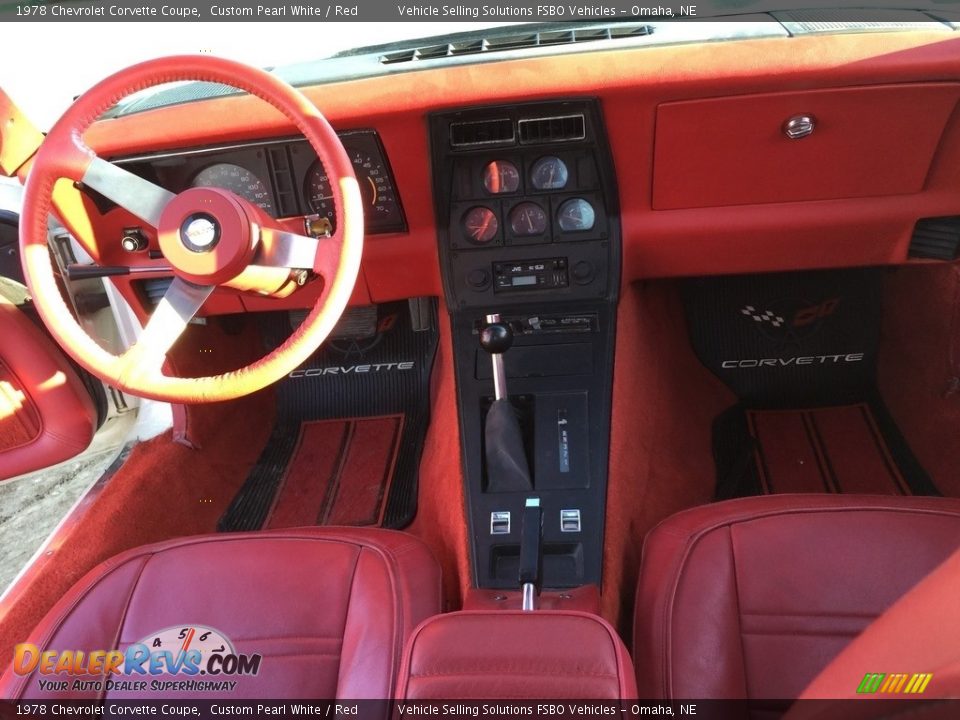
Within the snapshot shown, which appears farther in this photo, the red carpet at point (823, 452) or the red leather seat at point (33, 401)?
the red carpet at point (823, 452)

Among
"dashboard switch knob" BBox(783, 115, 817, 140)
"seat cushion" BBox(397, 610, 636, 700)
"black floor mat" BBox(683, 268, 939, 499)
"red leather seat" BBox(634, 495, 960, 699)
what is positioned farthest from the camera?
"black floor mat" BBox(683, 268, 939, 499)

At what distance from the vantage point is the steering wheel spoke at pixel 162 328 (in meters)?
1.30

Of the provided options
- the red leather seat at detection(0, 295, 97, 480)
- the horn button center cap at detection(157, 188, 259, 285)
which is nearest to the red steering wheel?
the horn button center cap at detection(157, 188, 259, 285)

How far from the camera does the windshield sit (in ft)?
6.33

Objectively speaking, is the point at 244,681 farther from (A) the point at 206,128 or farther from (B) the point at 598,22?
(B) the point at 598,22

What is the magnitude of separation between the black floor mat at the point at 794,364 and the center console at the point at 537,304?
0.61 meters

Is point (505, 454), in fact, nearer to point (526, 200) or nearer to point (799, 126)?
point (526, 200)

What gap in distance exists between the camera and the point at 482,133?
5.79 feet

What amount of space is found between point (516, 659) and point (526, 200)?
1148mm

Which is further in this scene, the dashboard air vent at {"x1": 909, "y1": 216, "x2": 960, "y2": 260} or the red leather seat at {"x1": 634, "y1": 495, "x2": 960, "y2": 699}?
the dashboard air vent at {"x1": 909, "y1": 216, "x2": 960, "y2": 260}

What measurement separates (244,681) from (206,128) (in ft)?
3.66

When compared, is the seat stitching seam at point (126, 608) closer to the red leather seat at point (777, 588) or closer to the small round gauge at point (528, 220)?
the red leather seat at point (777, 588)

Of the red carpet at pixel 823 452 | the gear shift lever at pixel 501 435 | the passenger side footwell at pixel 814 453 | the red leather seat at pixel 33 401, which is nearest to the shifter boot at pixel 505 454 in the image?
the gear shift lever at pixel 501 435

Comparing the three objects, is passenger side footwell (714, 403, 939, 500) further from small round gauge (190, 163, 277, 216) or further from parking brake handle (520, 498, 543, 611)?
small round gauge (190, 163, 277, 216)
